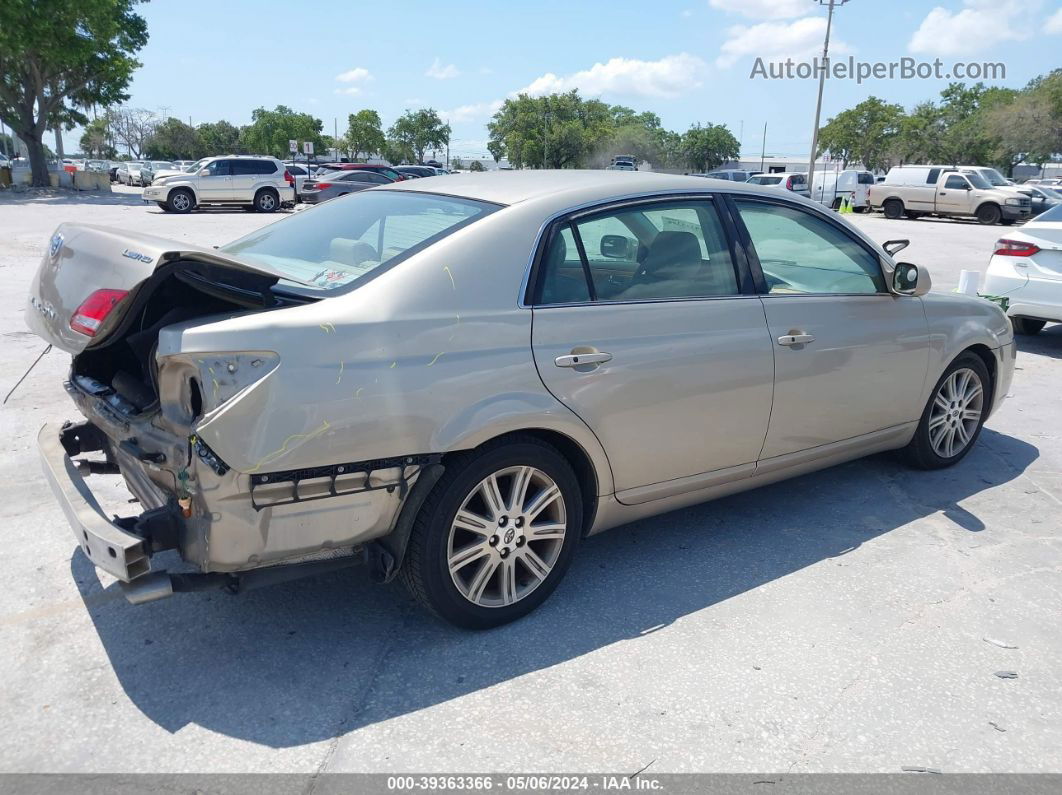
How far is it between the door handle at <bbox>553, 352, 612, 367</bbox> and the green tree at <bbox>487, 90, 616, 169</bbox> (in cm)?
6749

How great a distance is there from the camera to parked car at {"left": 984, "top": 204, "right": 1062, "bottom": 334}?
7926 mm

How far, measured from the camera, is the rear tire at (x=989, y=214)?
27.6 meters

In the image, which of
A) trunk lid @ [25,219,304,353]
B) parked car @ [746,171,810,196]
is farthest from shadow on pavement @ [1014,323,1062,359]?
parked car @ [746,171,810,196]

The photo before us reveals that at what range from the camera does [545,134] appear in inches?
2741

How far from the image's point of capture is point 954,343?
4.81 m

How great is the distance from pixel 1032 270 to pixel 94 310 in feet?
26.7

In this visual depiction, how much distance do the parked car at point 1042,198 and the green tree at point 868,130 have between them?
4151 cm

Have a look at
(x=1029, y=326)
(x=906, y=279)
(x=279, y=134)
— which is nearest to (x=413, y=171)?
(x=1029, y=326)

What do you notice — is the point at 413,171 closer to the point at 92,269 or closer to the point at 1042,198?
the point at 1042,198

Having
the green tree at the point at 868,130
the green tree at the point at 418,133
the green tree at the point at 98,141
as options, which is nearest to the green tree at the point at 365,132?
the green tree at the point at 418,133

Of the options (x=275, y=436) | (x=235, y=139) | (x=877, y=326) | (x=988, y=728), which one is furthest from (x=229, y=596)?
(x=235, y=139)

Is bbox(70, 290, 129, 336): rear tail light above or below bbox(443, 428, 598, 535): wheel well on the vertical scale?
above

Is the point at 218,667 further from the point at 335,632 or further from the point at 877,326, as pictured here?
the point at 877,326

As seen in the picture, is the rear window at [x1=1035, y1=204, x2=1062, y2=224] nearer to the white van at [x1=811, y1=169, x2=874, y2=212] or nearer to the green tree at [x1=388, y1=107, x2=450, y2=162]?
the white van at [x1=811, y1=169, x2=874, y2=212]
